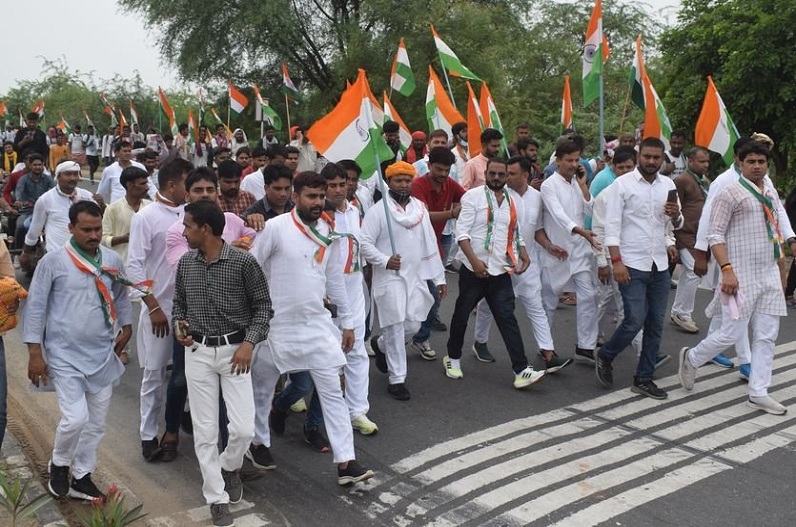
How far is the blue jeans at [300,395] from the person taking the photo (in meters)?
5.46

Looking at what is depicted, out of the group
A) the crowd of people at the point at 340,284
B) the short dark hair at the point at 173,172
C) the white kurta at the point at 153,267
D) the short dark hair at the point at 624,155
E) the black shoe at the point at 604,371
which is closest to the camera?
the crowd of people at the point at 340,284

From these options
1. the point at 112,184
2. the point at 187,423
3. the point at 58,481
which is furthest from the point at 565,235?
the point at 112,184

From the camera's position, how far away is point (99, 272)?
475cm

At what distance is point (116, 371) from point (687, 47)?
40.0 feet

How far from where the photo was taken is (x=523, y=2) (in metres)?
30.0

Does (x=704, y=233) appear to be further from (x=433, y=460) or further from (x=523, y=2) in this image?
(x=523, y=2)

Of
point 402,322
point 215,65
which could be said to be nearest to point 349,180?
point 402,322

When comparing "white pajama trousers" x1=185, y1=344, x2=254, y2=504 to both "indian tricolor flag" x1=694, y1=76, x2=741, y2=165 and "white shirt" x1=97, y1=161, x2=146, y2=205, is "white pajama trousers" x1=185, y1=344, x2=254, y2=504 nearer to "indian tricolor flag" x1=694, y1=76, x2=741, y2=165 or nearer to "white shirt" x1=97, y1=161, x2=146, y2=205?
"indian tricolor flag" x1=694, y1=76, x2=741, y2=165

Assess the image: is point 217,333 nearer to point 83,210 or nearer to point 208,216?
point 208,216

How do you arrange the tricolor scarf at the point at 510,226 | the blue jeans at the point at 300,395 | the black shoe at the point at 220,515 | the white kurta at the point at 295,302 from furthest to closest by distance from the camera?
the tricolor scarf at the point at 510,226 < the blue jeans at the point at 300,395 < the white kurta at the point at 295,302 < the black shoe at the point at 220,515

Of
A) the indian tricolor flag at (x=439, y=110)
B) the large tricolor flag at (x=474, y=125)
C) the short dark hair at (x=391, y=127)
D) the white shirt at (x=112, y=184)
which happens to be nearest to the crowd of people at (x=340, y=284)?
the white shirt at (x=112, y=184)

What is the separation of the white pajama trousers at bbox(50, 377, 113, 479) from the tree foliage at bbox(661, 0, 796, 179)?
36.5 ft

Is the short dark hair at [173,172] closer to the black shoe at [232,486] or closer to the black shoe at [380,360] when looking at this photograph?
the black shoe at [232,486]

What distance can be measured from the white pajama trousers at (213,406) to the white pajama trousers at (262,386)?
54 centimetres
